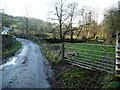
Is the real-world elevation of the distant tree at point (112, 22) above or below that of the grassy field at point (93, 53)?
above

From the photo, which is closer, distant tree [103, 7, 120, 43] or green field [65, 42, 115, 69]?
green field [65, 42, 115, 69]

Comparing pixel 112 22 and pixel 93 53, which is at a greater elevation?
pixel 112 22

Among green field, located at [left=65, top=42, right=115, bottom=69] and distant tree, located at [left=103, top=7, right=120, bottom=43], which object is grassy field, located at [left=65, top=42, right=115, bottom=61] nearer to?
green field, located at [left=65, top=42, right=115, bottom=69]

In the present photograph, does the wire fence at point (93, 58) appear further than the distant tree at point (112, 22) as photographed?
No

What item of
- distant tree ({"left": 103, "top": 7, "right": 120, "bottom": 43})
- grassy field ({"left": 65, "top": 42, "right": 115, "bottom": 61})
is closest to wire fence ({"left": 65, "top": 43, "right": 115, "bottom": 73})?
grassy field ({"left": 65, "top": 42, "right": 115, "bottom": 61})

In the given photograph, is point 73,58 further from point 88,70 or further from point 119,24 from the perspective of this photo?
point 119,24


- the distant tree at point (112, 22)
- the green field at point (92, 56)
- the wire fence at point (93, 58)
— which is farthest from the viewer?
the distant tree at point (112, 22)

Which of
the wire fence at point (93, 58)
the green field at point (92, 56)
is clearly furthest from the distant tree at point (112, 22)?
the wire fence at point (93, 58)

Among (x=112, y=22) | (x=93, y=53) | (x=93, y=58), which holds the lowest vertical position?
(x=93, y=58)

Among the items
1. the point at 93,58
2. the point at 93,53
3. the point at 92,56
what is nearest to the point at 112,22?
the point at 93,53

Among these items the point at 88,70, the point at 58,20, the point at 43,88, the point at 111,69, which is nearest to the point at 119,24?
the point at 88,70

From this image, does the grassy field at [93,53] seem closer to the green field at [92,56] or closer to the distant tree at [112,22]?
the green field at [92,56]

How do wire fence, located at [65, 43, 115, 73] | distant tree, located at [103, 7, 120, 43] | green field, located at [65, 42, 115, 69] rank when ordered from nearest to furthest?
1. wire fence, located at [65, 43, 115, 73]
2. green field, located at [65, 42, 115, 69]
3. distant tree, located at [103, 7, 120, 43]

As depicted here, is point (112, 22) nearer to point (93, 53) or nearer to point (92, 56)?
point (93, 53)
